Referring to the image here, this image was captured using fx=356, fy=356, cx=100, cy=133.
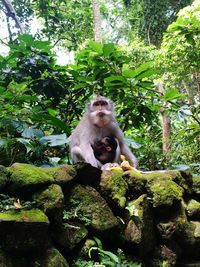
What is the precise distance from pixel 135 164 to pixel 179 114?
0.86m

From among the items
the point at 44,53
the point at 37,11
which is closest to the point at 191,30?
the point at 44,53

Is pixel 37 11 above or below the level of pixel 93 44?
above

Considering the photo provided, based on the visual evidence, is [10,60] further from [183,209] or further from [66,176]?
[183,209]

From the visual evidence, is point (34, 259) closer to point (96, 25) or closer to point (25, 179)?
point (25, 179)

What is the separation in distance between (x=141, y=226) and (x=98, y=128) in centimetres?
165

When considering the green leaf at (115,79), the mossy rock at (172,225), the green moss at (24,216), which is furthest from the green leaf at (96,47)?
the green moss at (24,216)

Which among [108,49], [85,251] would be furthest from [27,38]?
[85,251]

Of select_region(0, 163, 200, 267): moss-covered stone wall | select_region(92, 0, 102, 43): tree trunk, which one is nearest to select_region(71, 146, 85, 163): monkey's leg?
select_region(0, 163, 200, 267): moss-covered stone wall

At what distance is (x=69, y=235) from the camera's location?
3055 millimetres

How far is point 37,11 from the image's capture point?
36.2 ft

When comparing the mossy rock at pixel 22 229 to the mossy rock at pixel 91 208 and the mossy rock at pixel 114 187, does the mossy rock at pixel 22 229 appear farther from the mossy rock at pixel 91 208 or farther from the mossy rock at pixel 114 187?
the mossy rock at pixel 114 187

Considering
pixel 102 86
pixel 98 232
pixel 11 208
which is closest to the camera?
pixel 11 208

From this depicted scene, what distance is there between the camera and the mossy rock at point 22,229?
8.39 feet

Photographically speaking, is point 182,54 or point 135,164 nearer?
point 135,164
